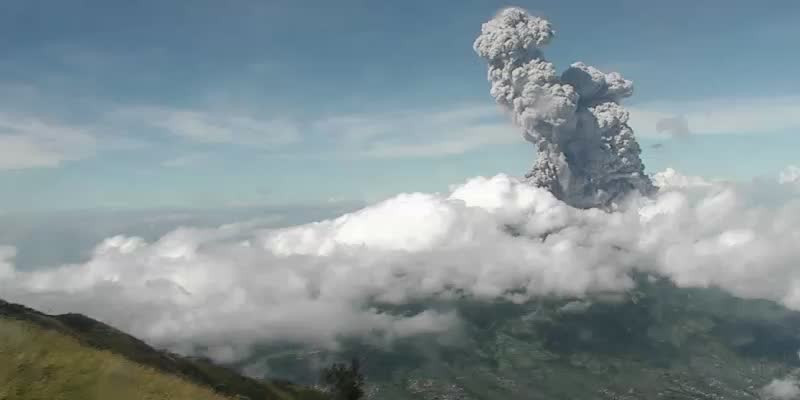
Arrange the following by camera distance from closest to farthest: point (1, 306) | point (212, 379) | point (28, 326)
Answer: point (28, 326), point (1, 306), point (212, 379)

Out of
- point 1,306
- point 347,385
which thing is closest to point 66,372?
point 1,306

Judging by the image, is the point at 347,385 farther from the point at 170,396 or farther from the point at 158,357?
the point at 170,396

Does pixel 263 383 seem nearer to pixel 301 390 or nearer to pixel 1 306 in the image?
pixel 301 390

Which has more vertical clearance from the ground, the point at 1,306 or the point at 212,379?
the point at 1,306

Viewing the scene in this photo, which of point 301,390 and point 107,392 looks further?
point 301,390

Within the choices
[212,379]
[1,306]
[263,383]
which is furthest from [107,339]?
[263,383]

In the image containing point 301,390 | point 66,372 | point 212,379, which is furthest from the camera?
point 301,390
